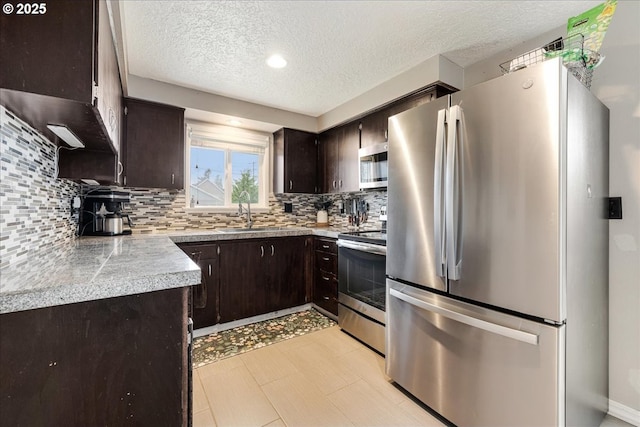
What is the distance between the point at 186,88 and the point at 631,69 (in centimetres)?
339

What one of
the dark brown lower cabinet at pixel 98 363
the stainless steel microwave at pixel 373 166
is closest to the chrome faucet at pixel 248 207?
the stainless steel microwave at pixel 373 166

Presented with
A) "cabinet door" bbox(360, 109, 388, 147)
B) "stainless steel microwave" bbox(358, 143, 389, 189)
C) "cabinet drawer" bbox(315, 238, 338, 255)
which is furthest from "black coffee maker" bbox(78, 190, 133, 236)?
"cabinet door" bbox(360, 109, 388, 147)

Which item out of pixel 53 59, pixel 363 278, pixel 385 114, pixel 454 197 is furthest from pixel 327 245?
pixel 53 59

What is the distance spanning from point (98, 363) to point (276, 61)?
2.27 m

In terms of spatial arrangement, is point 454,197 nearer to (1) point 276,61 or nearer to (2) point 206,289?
(1) point 276,61

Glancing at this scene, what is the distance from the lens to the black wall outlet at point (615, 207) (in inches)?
65.4

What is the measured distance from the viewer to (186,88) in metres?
2.85

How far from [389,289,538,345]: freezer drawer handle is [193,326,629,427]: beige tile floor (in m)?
0.64

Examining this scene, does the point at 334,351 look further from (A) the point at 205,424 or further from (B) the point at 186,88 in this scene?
(B) the point at 186,88

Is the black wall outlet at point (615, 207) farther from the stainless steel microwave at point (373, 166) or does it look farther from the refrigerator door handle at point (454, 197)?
the stainless steel microwave at point (373, 166)

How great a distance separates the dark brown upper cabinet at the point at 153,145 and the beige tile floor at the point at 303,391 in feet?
5.82

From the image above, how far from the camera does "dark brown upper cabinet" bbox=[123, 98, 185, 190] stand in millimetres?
2631

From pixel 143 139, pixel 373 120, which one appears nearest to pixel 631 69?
pixel 373 120

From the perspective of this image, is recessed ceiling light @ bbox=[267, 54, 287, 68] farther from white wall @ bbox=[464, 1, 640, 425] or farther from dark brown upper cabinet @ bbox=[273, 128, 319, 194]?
white wall @ bbox=[464, 1, 640, 425]
